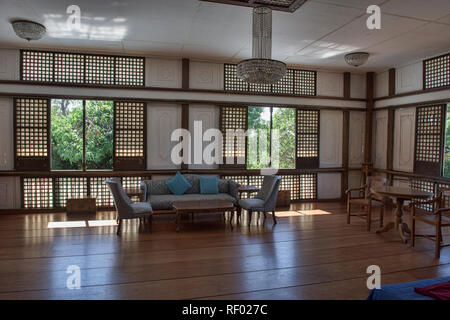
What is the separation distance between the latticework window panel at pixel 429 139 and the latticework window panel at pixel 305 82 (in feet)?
8.86

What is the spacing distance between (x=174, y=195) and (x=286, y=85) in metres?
4.33

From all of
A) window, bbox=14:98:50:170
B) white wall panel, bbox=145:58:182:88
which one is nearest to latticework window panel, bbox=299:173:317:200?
white wall panel, bbox=145:58:182:88

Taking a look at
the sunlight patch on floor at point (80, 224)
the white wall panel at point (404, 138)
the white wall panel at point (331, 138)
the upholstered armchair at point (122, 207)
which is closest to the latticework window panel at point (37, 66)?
the sunlight patch on floor at point (80, 224)

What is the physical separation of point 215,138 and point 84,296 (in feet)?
17.8

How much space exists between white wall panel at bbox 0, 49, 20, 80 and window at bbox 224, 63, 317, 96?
4.82 m

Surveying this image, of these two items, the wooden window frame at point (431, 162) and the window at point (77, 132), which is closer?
the wooden window frame at point (431, 162)

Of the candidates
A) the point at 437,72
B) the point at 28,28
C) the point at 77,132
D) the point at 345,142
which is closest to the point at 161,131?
the point at 28,28

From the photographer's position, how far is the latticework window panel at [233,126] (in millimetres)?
8384

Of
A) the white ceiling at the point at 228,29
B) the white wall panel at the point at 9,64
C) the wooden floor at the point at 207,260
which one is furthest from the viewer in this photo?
the white wall panel at the point at 9,64

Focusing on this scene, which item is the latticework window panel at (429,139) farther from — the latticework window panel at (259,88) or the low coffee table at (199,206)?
the low coffee table at (199,206)

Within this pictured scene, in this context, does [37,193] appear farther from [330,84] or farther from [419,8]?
[419,8]

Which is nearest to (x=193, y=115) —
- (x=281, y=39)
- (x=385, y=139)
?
(x=281, y=39)

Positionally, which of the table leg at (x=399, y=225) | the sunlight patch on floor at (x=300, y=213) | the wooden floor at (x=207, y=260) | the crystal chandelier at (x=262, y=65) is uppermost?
the crystal chandelier at (x=262, y=65)
